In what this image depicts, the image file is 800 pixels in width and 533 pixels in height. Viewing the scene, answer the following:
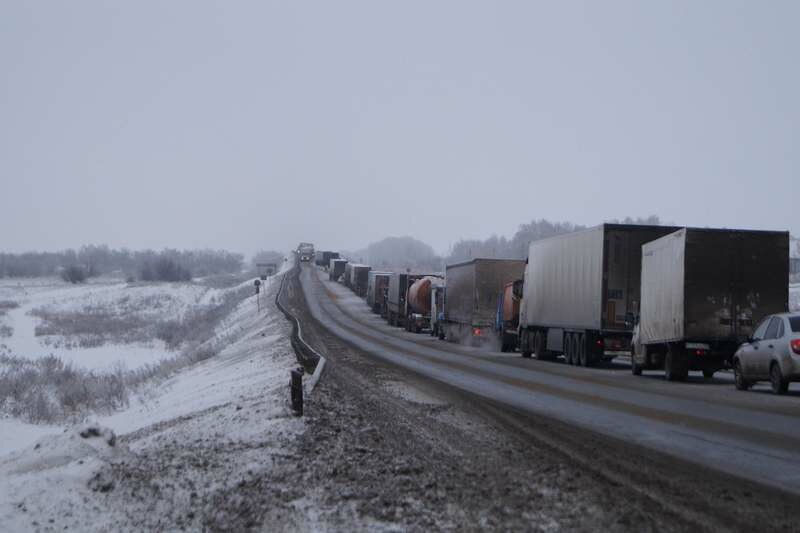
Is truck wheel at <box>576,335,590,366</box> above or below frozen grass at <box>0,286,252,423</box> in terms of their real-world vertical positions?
above

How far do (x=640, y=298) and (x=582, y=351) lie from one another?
10.8ft

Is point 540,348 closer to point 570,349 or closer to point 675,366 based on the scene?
point 570,349

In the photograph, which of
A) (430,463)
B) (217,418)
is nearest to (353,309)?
(217,418)

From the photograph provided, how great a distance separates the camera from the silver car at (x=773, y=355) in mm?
18828

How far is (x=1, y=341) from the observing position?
64188mm

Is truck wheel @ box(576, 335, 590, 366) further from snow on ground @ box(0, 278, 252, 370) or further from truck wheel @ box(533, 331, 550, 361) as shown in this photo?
snow on ground @ box(0, 278, 252, 370)

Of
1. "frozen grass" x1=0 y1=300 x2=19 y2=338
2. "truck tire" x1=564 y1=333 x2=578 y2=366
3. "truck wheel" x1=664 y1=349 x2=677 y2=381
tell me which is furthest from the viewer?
"frozen grass" x1=0 y1=300 x2=19 y2=338

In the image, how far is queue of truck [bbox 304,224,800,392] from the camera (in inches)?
915

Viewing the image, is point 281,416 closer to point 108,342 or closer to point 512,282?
point 512,282

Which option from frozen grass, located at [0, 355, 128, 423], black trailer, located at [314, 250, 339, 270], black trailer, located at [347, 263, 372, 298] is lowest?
frozen grass, located at [0, 355, 128, 423]

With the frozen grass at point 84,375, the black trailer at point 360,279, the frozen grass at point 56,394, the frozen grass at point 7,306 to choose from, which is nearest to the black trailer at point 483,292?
the frozen grass at point 84,375

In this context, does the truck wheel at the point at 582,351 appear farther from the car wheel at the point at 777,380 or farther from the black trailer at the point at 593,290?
the car wheel at the point at 777,380

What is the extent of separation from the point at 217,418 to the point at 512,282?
2744 centimetres

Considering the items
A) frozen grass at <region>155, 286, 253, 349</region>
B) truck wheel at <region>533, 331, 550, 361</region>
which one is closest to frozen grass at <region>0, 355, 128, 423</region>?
truck wheel at <region>533, 331, 550, 361</region>
